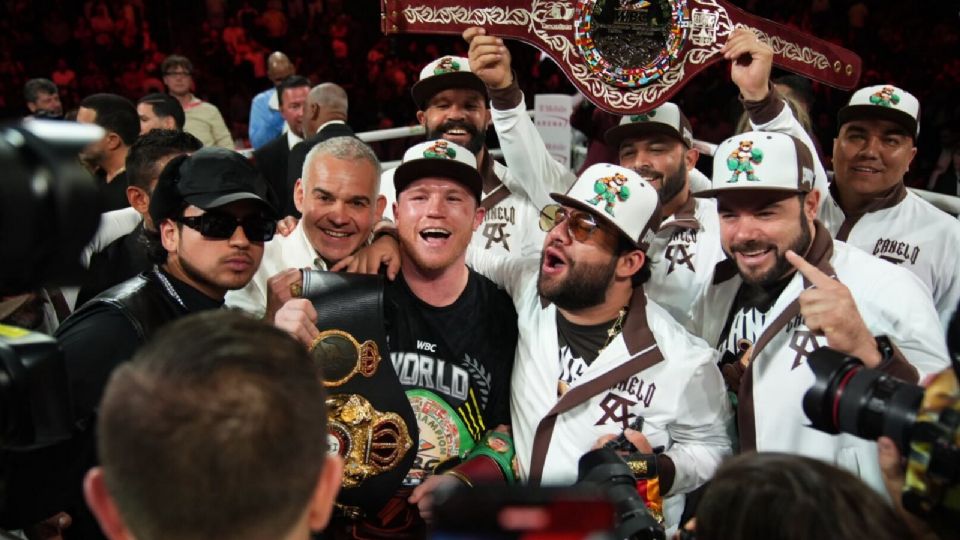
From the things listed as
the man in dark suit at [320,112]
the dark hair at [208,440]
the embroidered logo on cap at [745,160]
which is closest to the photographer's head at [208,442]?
the dark hair at [208,440]

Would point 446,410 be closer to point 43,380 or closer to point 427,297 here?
point 427,297

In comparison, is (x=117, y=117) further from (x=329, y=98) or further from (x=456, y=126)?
(x=456, y=126)

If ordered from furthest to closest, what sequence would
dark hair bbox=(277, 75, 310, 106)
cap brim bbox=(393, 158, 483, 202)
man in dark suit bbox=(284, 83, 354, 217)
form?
dark hair bbox=(277, 75, 310, 106) → man in dark suit bbox=(284, 83, 354, 217) → cap brim bbox=(393, 158, 483, 202)

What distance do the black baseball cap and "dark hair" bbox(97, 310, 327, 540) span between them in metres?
1.16

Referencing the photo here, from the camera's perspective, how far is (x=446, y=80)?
396cm

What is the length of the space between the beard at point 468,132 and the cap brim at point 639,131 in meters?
0.55

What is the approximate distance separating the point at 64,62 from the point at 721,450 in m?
8.83

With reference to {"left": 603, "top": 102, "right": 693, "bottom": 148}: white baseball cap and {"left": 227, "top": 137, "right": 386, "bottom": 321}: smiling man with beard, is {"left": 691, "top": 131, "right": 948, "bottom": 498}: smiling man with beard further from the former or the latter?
{"left": 227, "top": 137, "right": 386, "bottom": 321}: smiling man with beard

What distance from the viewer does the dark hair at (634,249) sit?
2752mm

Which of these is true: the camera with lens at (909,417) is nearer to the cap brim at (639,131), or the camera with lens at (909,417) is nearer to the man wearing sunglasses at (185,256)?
the man wearing sunglasses at (185,256)

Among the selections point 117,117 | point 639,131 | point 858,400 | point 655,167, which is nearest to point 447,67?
point 639,131

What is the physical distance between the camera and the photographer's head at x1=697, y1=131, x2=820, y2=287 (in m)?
2.68

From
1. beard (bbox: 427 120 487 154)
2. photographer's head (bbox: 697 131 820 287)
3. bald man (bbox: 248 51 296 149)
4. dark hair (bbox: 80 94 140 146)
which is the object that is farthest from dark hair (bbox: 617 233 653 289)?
bald man (bbox: 248 51 296 149)

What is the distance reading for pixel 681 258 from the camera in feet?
11.1
